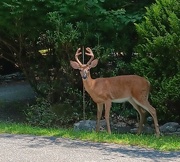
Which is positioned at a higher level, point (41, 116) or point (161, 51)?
point (161, 51)

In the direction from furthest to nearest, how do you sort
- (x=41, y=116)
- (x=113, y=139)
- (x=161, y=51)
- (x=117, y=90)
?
(x=41, y=116), (x=161, y=51), (x=117, y=90), (x=113, y=139)

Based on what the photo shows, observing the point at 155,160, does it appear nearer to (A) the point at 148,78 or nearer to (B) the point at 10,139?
(B) the point at 10,139

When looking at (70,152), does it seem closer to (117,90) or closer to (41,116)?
(117,90)

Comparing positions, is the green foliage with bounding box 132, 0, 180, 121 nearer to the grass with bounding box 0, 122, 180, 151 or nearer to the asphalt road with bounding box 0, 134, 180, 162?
the grass with bounding box 0, 122, 180, 151

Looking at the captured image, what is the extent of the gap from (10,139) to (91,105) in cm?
442

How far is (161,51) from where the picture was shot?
40.0 ft

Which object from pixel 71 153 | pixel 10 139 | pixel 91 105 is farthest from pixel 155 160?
pixel 91 105

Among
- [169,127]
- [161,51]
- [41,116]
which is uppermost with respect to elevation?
[161,51]

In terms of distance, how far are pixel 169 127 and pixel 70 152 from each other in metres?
4.33

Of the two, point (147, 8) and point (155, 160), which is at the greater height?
point (147, 8)

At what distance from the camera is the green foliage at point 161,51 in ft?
39.3

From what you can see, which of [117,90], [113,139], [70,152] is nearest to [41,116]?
[117,90]

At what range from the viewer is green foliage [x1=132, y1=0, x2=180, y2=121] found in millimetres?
11969

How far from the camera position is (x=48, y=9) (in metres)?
13.3
